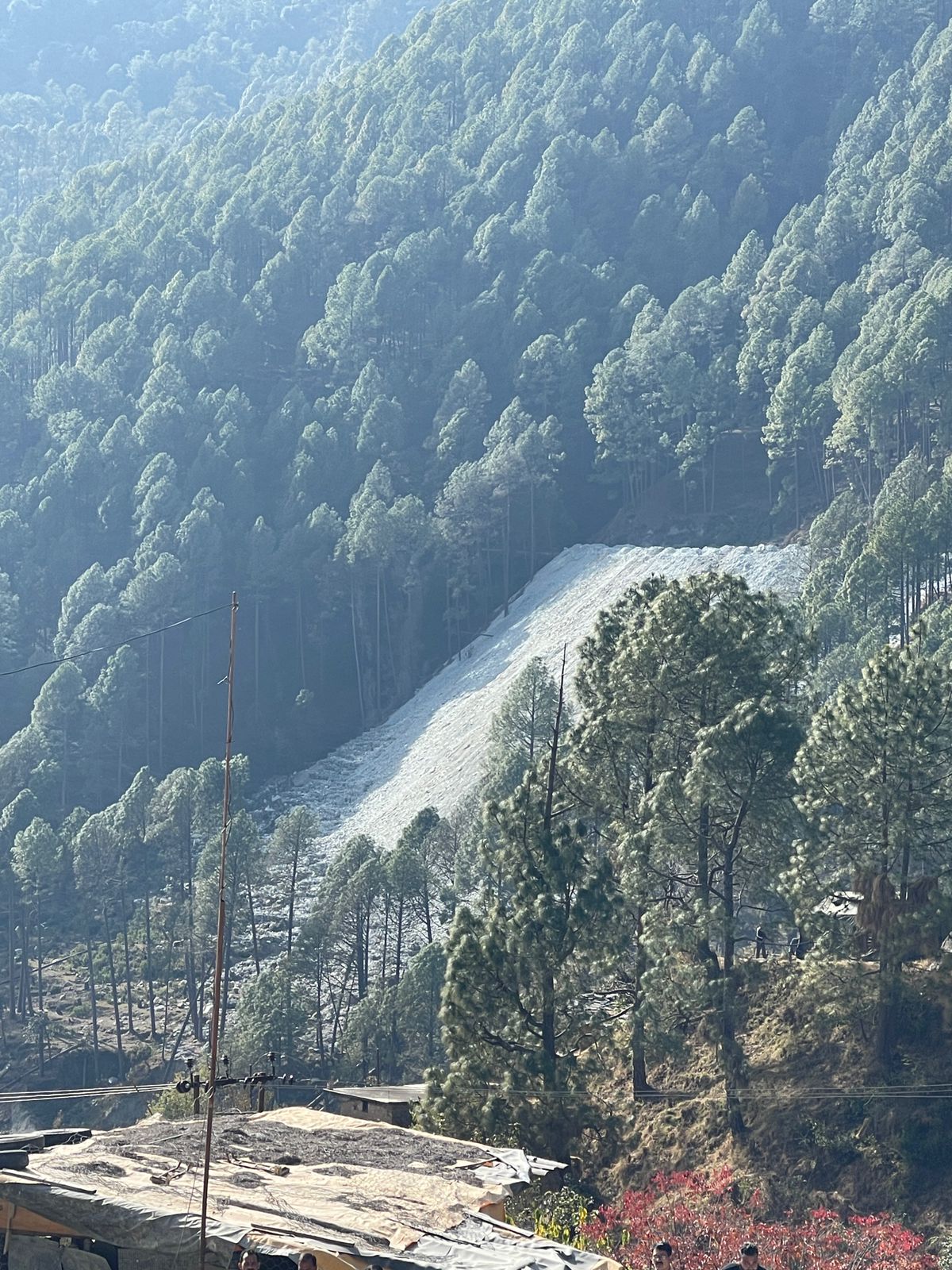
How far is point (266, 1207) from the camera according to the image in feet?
93.0

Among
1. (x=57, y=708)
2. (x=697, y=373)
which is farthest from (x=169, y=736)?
(x=697, y=373)

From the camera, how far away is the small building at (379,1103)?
52.7 metres

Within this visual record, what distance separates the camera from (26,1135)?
32125 millimetres

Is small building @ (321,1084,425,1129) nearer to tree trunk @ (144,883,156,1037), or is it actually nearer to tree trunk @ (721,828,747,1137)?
tree trunk @ (721,828,747,1137)

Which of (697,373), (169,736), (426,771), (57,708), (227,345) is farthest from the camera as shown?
(227,345)

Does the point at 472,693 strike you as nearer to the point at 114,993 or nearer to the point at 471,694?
the point at 471,694

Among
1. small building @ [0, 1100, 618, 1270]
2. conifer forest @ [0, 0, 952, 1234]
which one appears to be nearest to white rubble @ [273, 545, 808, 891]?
conifer forest @ [0, 0, 952, 1234]

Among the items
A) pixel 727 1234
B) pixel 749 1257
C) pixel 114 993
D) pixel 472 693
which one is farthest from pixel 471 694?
pixel 749 1257

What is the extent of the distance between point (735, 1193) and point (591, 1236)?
13.5 metres

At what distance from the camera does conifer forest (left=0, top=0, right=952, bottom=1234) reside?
50.4 m

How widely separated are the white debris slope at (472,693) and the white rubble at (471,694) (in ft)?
0.45

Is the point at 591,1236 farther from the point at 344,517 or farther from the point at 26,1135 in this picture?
the point at 344,517

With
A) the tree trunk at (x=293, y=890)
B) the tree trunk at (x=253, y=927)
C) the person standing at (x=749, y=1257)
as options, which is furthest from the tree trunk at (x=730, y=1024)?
the tree trunk at (x=253, y=927)

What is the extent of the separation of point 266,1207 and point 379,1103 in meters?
24.9
